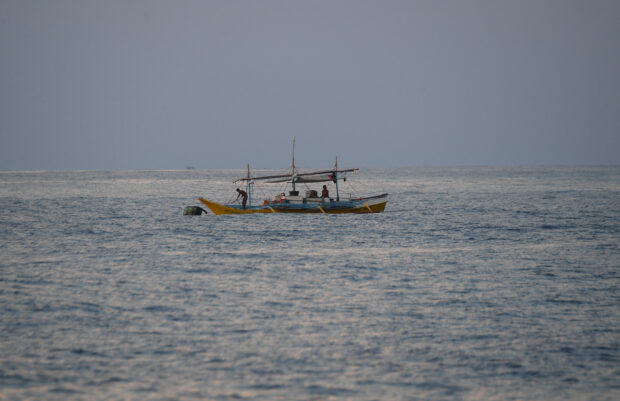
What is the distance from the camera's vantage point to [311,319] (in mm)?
17641

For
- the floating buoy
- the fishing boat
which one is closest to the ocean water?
the fishing boat

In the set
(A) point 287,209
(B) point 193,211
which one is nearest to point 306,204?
(A) point 287,209

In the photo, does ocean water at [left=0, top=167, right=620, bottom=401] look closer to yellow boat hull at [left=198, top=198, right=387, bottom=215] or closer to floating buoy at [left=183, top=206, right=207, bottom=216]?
yellow boat hull at [left=198, top=198, right=387, bottom=215]

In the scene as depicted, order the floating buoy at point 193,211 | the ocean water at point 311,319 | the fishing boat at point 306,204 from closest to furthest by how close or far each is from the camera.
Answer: the ocean water at point 311,319 < the fishing boat at point 306,204 < the floating buoy at point 193,211

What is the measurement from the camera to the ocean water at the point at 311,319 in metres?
12.4

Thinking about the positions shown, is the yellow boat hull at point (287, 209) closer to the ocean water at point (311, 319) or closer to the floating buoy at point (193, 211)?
Answer: the floating buoy at point (193, 211)

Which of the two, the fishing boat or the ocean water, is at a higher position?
the fishing boat

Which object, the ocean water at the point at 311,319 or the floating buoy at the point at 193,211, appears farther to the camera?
the floating buoy at the point at 193,211

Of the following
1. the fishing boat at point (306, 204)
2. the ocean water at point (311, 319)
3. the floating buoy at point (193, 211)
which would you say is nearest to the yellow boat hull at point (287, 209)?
the fishing boat at point (306, 204)

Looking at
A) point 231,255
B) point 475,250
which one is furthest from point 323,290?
point 475,250

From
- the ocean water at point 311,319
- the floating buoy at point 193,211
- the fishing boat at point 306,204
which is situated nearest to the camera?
the ocean water at point 311,319

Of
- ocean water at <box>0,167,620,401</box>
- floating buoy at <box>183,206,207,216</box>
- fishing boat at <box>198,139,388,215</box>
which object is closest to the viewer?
ocean water at <box>0,167,620,401</box>

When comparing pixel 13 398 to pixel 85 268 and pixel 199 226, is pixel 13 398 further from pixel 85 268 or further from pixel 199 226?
pixel 199 226

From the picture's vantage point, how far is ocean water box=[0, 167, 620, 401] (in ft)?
40.6
